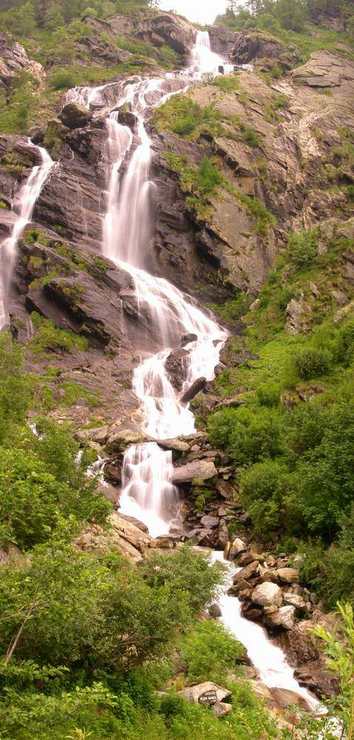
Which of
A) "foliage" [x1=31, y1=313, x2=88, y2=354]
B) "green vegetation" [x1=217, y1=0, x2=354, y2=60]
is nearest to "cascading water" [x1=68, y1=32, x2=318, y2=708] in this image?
"foliage" [x1=31, y1=313, x2=88, y2=354]

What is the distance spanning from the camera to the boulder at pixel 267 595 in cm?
1530

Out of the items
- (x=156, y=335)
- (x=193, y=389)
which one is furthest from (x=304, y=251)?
(x=193, y=389)

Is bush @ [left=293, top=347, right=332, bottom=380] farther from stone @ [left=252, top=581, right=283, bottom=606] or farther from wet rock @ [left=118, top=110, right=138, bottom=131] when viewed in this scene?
wet rock @ [left=118, top=110, right=138, bottom=131]

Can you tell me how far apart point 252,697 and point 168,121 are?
169 feet

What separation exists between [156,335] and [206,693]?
1054 inches

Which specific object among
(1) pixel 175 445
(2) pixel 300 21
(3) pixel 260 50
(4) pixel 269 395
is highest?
(2) pixel 300 21

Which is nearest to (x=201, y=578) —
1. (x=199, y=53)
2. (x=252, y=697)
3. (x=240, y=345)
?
(x=252, y=697)

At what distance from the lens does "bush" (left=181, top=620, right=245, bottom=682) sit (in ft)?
38.8

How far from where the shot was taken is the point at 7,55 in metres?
67.6

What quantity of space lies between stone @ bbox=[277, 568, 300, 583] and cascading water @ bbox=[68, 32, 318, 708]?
4.72 feet

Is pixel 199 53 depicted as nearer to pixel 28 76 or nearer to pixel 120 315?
pixel 28 76

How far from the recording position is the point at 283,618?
14695mm

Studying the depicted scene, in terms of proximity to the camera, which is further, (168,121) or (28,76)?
(28,76)

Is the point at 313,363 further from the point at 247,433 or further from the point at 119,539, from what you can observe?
the point at 119,539
